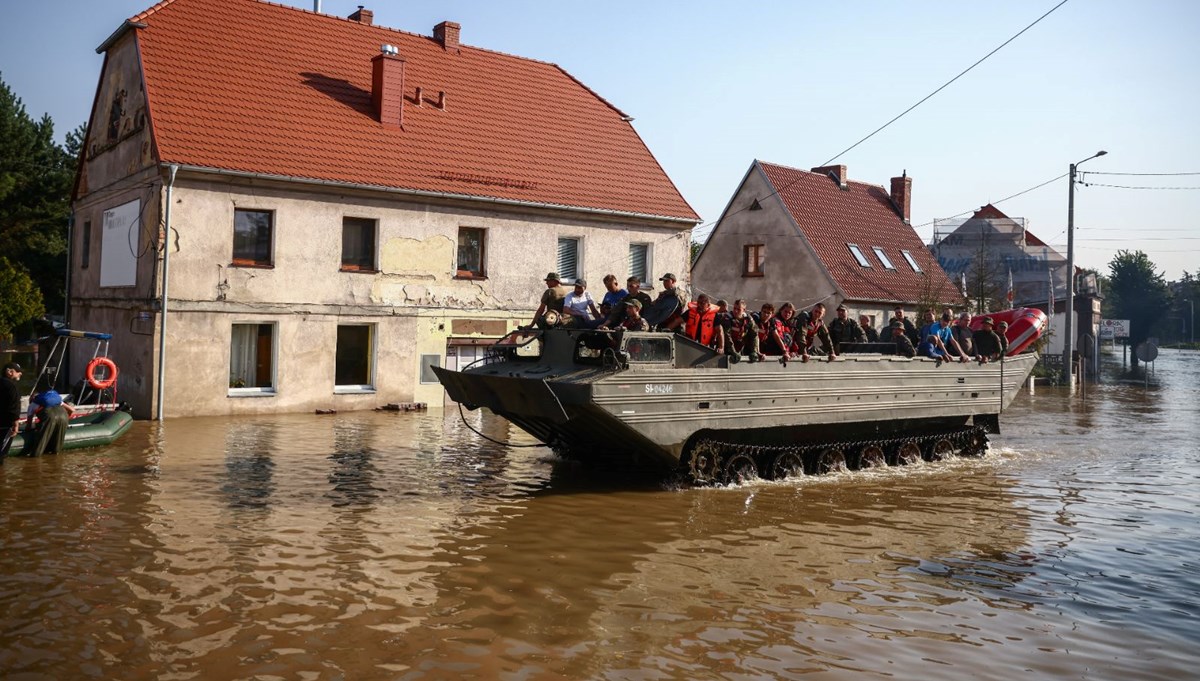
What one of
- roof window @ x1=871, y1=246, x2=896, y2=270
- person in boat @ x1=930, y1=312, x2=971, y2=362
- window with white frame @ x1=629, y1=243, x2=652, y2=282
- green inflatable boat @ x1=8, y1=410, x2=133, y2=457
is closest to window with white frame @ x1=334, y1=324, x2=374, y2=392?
green inflatable boat @ x1=8, y1=410, x2=133, y2=457

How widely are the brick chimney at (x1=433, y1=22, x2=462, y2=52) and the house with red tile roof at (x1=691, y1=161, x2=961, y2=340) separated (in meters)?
12.0

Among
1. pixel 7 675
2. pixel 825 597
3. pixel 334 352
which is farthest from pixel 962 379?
pixel 7 675

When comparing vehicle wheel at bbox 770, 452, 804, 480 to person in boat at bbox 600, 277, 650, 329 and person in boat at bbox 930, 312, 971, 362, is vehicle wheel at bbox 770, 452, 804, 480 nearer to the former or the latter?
person in boat at bbox 600, 277, 650, 329

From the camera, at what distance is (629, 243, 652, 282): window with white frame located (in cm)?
2342

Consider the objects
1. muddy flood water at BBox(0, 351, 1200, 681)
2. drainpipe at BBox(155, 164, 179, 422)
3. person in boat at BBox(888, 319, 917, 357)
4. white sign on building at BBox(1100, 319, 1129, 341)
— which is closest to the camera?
muddy flood water at BBox(0, 351, 1200, 681)

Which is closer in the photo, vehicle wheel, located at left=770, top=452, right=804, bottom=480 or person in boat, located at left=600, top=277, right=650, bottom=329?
person in boat, located at left=600, top=277, right=650, bottom=329

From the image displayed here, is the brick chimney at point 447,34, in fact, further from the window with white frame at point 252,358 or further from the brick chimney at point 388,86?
the window with white frame at point 252,358

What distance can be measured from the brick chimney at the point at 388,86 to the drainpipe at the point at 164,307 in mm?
4887

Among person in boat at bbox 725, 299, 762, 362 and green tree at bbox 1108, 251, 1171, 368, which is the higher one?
green tree at bbox 1108, 251, 1171, 368

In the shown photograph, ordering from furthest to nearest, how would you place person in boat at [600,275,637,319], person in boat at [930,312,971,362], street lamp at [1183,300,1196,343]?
1. street lamp at [1183,300,1196,343]
2. person in boat at [930,312,971,362]
3. person in boat at [600,275,637,319]

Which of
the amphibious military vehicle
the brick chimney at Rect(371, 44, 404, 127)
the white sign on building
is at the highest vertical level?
the brick chimney at Rect(371, 44, 404, 127)

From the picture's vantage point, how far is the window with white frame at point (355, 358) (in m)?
19.2

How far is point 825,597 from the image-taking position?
7391mm

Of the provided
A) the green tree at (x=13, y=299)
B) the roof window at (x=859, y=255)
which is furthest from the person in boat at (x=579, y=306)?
the green tree at (x=13, y=299)
